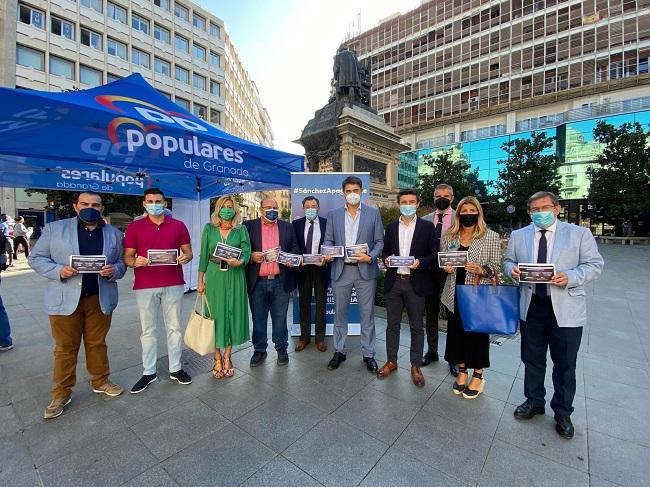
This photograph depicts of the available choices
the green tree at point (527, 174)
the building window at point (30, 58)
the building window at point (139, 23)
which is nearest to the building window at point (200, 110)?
the building window at point (139, 23)

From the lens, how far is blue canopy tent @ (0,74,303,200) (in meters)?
2.55

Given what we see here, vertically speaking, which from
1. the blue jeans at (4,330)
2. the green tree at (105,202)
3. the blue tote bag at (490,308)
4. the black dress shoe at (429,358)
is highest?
the green tree at (105,202)

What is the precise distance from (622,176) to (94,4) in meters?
48.0

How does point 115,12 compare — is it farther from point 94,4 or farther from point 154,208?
point 154,208

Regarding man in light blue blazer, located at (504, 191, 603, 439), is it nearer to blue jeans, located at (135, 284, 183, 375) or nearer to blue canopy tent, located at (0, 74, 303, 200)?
blue canopy tent, located at (0, 74, 303, 200)

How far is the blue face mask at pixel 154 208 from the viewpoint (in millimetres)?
3195

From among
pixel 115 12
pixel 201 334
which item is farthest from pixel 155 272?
pixel 115 12

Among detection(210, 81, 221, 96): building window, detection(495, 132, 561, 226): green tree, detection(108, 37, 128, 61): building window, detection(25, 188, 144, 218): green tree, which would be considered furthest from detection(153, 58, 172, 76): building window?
detection(495, 132, 561, 226): green tree

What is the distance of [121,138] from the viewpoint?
3.01 m

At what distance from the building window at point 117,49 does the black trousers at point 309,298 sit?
127ft

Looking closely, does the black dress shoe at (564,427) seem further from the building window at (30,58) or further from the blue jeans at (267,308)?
the building window at (30,58)

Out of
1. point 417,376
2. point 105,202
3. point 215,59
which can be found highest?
point 215,59

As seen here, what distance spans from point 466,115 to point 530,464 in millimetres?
44695

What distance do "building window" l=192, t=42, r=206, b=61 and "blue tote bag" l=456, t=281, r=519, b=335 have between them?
45.3 meters
